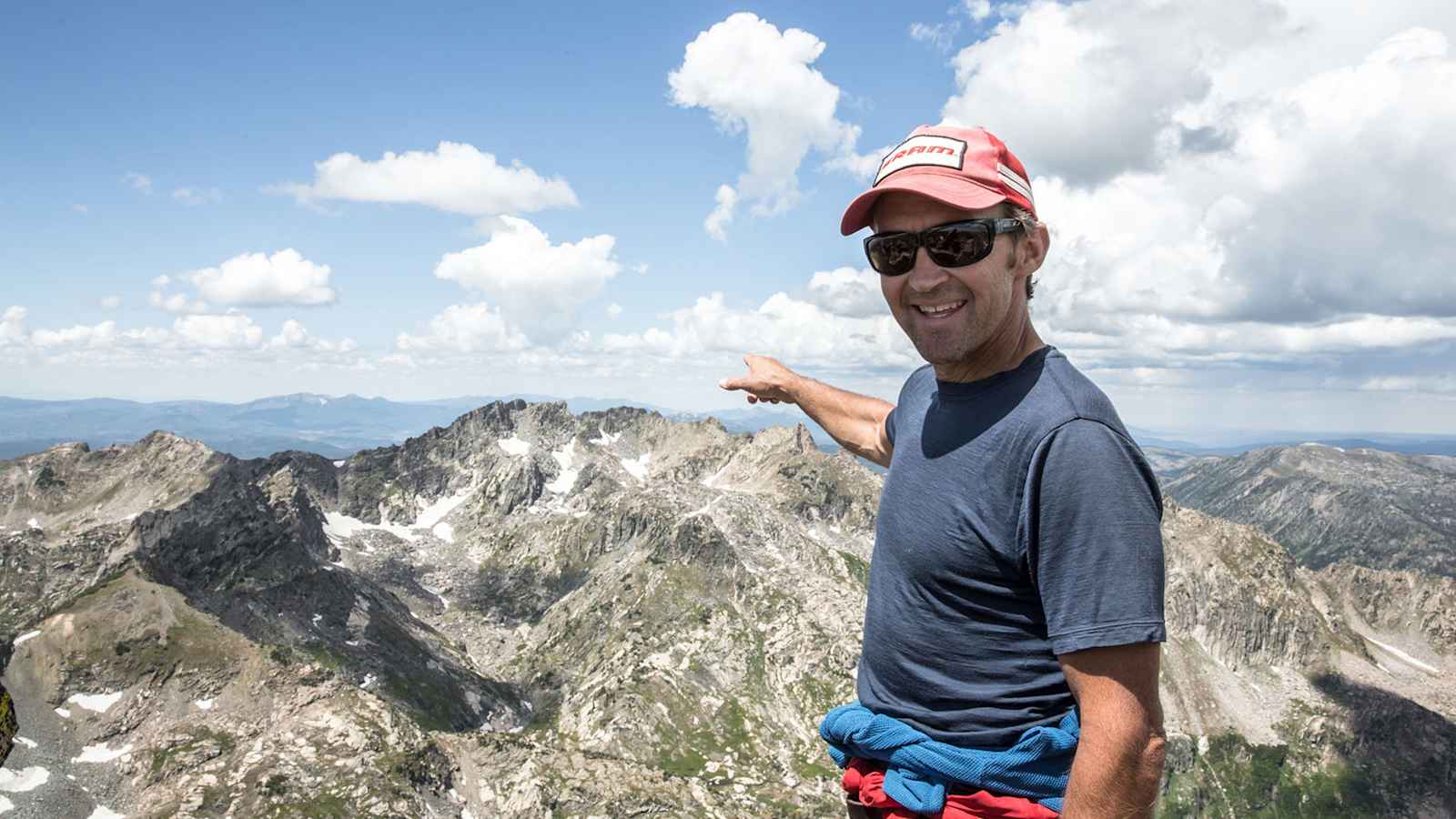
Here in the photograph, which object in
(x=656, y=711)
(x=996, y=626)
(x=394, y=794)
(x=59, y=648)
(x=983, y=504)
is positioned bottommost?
(x=656, y=711)

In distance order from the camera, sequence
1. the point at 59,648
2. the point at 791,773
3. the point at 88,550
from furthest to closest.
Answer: the point at 88,550, the point at 791,773, the point at 59,648

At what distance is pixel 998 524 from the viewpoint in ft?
15.0

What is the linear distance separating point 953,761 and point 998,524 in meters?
1.72

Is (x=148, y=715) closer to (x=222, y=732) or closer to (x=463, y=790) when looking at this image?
(x=222, y=732)

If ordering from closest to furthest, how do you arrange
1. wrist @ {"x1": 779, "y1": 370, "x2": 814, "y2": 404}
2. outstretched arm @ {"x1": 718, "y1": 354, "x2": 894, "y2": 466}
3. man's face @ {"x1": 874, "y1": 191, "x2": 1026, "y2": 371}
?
man's face @ {"x1": 874, "y1": 191, "x2": 1026, "y2": 371} < outstretched arm @ {"x1": 718, "y1": 354, "x2": 894, "y2": 466} < wrist @ {"x1": 779, "y1": 370, "x2": 814, "y2": 404}

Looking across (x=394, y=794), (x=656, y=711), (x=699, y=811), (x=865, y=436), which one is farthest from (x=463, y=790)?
(x=865, y=436)

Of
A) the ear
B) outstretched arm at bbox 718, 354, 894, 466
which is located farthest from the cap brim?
outstretched arm at bbox 718, 354, 894, 466

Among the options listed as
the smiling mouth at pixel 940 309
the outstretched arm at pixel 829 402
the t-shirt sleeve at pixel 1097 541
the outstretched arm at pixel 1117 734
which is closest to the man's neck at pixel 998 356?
the smiling mouth at pixel 940 309

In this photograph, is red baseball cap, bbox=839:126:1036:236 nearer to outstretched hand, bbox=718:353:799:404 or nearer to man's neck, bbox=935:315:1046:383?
man's neck, bbox=935:315:1046:383

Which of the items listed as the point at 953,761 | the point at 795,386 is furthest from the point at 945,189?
the point at 795,386

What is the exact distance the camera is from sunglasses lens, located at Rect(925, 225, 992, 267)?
200 inches

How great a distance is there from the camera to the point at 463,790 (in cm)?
11975

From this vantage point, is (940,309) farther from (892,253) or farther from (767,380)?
(767,380)

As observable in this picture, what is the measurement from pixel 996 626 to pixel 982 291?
2190 mm
